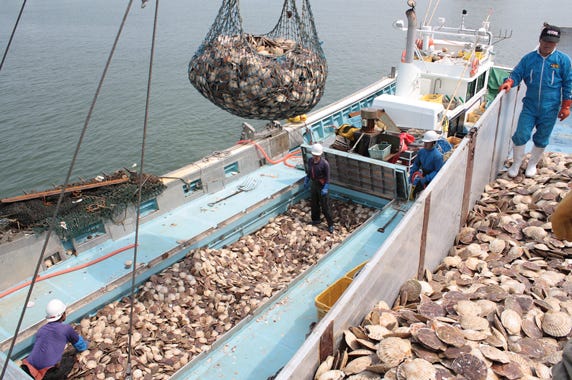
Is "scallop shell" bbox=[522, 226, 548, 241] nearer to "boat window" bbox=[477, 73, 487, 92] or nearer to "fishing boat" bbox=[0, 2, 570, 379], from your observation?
"fishing boat" bbox=[0, 2, 570, 379]

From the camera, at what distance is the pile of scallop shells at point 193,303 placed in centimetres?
400

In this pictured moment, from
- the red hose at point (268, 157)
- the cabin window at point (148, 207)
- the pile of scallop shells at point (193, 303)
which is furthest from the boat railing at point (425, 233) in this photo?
the cabin window at point (148, 207)

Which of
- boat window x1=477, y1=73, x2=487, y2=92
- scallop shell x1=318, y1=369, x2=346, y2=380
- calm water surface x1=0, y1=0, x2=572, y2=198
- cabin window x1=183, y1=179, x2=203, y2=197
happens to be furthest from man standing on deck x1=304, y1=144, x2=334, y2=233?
calm water surface x1=0, y1=0, x2=572, y2=198

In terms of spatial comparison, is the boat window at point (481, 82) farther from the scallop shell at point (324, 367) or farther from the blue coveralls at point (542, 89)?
the scallop shell at point (324, 367)

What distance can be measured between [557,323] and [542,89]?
325 centimetres

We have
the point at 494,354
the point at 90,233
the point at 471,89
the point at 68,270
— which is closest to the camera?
the point at 494,354

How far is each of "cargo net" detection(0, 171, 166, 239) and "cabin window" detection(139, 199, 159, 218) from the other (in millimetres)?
108

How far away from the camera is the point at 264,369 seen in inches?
151

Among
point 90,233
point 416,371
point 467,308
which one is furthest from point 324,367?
point 90,233

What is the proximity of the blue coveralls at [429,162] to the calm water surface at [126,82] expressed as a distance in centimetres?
782

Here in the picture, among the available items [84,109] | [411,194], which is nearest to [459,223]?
[411,194]

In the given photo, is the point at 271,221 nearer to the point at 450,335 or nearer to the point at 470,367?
the point at 450,335

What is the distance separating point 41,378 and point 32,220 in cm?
200

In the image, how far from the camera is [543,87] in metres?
5.08
